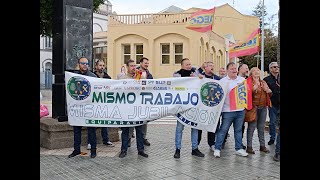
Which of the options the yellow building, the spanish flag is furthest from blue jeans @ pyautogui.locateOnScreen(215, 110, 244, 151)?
the yellow building

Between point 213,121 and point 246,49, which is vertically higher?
point 246,49

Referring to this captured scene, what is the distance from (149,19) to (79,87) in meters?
23.3

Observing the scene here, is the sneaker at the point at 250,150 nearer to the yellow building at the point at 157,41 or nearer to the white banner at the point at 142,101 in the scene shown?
the white banner at the point at 142,101

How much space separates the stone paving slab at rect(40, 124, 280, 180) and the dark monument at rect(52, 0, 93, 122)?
51.0 inches

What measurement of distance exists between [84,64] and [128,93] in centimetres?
103

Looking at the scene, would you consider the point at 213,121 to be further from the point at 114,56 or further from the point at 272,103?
the point at 114,56

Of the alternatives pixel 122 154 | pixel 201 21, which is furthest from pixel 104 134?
pixel 201 21

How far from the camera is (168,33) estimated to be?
95.4ft

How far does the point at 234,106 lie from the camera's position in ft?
22.9

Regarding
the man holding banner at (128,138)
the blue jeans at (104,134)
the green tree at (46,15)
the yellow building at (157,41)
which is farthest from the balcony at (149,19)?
the man holding banner at (128,138)
